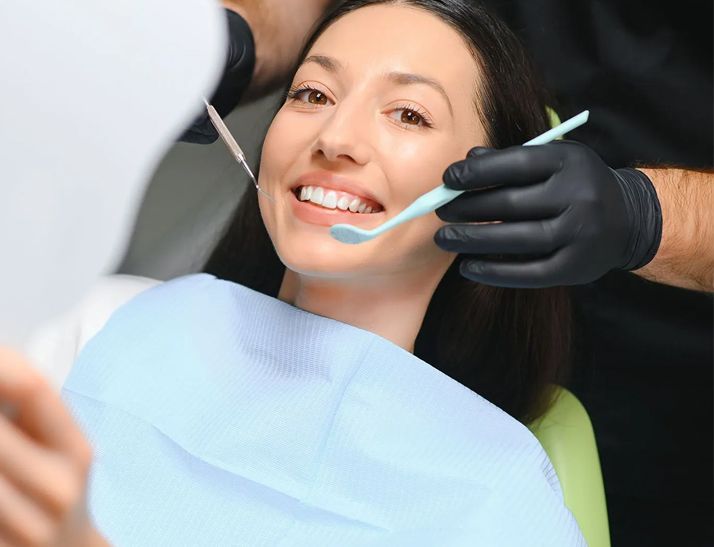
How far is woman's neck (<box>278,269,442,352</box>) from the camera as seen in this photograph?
4.07 feet

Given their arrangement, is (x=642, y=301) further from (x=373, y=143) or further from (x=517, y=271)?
(x=373, y=143)

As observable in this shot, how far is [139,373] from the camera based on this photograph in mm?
1212

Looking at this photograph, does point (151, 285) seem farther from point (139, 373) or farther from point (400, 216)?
point (400, 216)

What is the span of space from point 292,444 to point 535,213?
16.0 inches

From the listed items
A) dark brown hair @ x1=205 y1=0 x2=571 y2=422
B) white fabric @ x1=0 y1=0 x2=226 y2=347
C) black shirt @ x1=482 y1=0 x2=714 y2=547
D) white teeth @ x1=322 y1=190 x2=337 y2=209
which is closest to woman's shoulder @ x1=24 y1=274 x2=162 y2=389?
Result: dark brown hair @ x1=205 y1=0 x2=571 y2=422

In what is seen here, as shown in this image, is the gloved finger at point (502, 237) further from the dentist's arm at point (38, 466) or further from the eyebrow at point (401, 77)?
the dentist's arm at point (38, 466)

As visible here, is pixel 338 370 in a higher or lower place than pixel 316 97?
lower

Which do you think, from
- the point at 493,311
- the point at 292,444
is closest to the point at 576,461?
the point at 493,311

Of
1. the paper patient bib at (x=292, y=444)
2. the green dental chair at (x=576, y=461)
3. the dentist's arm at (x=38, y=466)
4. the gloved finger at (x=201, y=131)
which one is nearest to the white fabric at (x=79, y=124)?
the dentist's arm at (x=38, y=466)

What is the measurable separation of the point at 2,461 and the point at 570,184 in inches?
29.9

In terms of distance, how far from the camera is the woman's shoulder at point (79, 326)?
1215 mm

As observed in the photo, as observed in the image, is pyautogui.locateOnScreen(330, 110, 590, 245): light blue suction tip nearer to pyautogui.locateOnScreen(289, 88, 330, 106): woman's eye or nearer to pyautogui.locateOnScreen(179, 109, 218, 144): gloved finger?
pyautogui.locateOnScreen(289, 88, 330, 106): woman's eye

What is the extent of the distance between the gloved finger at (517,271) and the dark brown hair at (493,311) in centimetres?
23

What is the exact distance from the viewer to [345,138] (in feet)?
3.65
